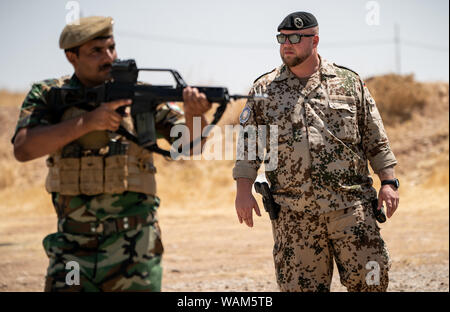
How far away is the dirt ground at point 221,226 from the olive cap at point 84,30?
410 cm

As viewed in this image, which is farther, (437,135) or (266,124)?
(437,135)

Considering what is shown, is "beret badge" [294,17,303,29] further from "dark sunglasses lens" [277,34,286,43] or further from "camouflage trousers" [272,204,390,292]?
"camouflage trousers" [272,204,390,292]

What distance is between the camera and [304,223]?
12.1 feet

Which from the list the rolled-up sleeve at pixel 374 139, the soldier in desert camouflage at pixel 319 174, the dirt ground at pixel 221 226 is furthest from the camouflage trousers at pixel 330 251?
the dirt ground at pixel 221 226

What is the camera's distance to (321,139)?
3674 millimetres

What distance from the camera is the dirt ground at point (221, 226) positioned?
770 cm

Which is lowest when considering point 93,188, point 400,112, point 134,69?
point 93,188

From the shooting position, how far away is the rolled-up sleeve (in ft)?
12.4

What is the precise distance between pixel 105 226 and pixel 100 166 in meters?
0.35

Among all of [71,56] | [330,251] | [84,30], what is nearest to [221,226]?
[330,251]

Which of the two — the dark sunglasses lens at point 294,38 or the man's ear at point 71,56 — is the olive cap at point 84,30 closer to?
the man's ear at point 71,56
